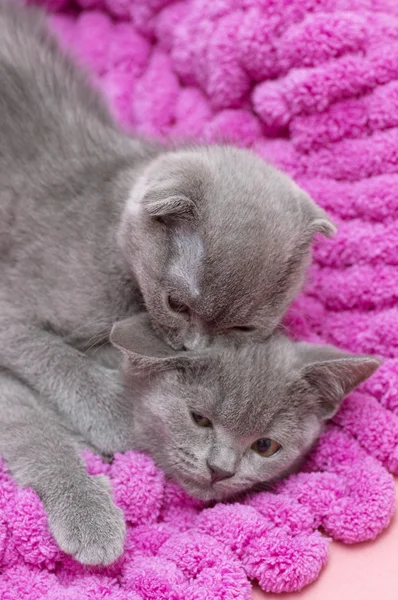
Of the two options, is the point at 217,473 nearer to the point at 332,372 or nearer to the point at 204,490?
the point at 204,490

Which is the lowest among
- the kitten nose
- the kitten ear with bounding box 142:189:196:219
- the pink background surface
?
the pink background surface

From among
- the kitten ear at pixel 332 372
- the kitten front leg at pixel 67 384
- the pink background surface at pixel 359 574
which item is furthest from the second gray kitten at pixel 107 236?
the pink background surface at pixel 359 574

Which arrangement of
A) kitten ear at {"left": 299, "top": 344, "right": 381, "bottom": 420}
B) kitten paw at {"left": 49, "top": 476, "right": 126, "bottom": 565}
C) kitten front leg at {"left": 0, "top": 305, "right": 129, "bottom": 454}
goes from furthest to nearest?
kitten front leg at {"left": 0, "top": 305, "right": 129, "bottom": 454}, kitten ear at {"left": 299, "top": 344, "right": 381, "bottom": 420}, kitten paw at {"left": 49, "top": 476, "right": 126, "bottom": 565}

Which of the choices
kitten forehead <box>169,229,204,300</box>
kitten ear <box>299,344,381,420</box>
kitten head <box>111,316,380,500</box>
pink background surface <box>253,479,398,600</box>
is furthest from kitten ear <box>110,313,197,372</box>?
pink background surface <box>253,479,398,600</box>

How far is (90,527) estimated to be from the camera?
1222 mm

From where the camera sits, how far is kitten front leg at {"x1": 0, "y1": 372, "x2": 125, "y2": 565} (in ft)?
3.97

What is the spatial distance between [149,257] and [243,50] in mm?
707

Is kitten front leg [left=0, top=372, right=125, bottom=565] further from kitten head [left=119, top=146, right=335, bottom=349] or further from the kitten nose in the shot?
kitten head [left=119, top=146, right=335, bottom=349]

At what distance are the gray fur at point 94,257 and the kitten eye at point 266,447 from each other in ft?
0.64

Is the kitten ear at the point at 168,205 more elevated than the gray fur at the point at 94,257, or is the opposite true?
the kitten ear at the point at 168,205

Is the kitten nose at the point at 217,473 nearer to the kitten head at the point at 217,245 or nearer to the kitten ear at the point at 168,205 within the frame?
the kitten head at the point at 217,245

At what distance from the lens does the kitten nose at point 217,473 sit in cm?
125

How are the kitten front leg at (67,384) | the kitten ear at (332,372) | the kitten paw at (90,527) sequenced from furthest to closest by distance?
the kitten front leg at (67,384)
the kitten ear at (332,372)
the kitten paw at (90,527)

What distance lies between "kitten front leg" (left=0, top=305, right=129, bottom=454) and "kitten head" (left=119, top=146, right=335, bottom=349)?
207 mm
